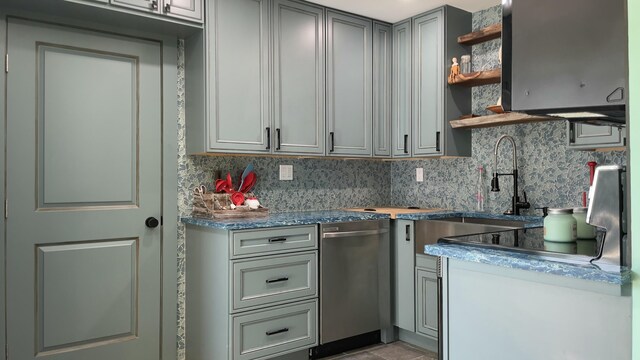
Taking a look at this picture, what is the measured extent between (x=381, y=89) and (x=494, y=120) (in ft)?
3.17

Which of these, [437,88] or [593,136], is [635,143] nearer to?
[593,136]

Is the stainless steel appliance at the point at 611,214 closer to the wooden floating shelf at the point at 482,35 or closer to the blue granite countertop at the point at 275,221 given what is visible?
the blue granite countertop at the point at 275,221

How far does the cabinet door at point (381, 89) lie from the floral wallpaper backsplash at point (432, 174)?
1.07 ft

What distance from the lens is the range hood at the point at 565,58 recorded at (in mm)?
1199

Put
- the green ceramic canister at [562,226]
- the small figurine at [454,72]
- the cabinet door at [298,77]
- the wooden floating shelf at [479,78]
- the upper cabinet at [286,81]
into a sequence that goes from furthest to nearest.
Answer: the small figurine at [454,72]
the wooden floating shelf at [479,78]
the cabinet door at [298,77]
the upper cabinet at [286,81]
the green ceramic canister at [562,226]

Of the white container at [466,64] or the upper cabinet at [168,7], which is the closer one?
the upper cabinet at [168,7]

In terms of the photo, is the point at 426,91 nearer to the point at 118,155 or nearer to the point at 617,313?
the point at 118,155

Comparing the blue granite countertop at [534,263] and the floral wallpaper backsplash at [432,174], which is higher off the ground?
the floral wallpaper backsplash at [432,174]

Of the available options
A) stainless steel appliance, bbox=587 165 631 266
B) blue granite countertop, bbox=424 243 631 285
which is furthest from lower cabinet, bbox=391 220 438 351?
stainless steel appliance, bbox=587 165 631 266

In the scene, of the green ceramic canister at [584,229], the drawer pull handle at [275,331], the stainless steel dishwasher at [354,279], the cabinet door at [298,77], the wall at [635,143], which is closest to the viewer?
the wall at [635,143]

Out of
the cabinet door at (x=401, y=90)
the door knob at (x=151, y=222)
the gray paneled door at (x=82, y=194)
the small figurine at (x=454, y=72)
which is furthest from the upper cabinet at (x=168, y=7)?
the small figurine at (x=454, y=72)

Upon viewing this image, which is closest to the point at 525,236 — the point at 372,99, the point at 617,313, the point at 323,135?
the point at 617,313

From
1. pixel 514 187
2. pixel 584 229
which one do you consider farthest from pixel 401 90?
pixel 584 229

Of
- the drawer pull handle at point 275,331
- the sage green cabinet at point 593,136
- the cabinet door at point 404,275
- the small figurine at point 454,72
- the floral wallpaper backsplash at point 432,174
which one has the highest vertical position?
the small figurine at point 454,72
